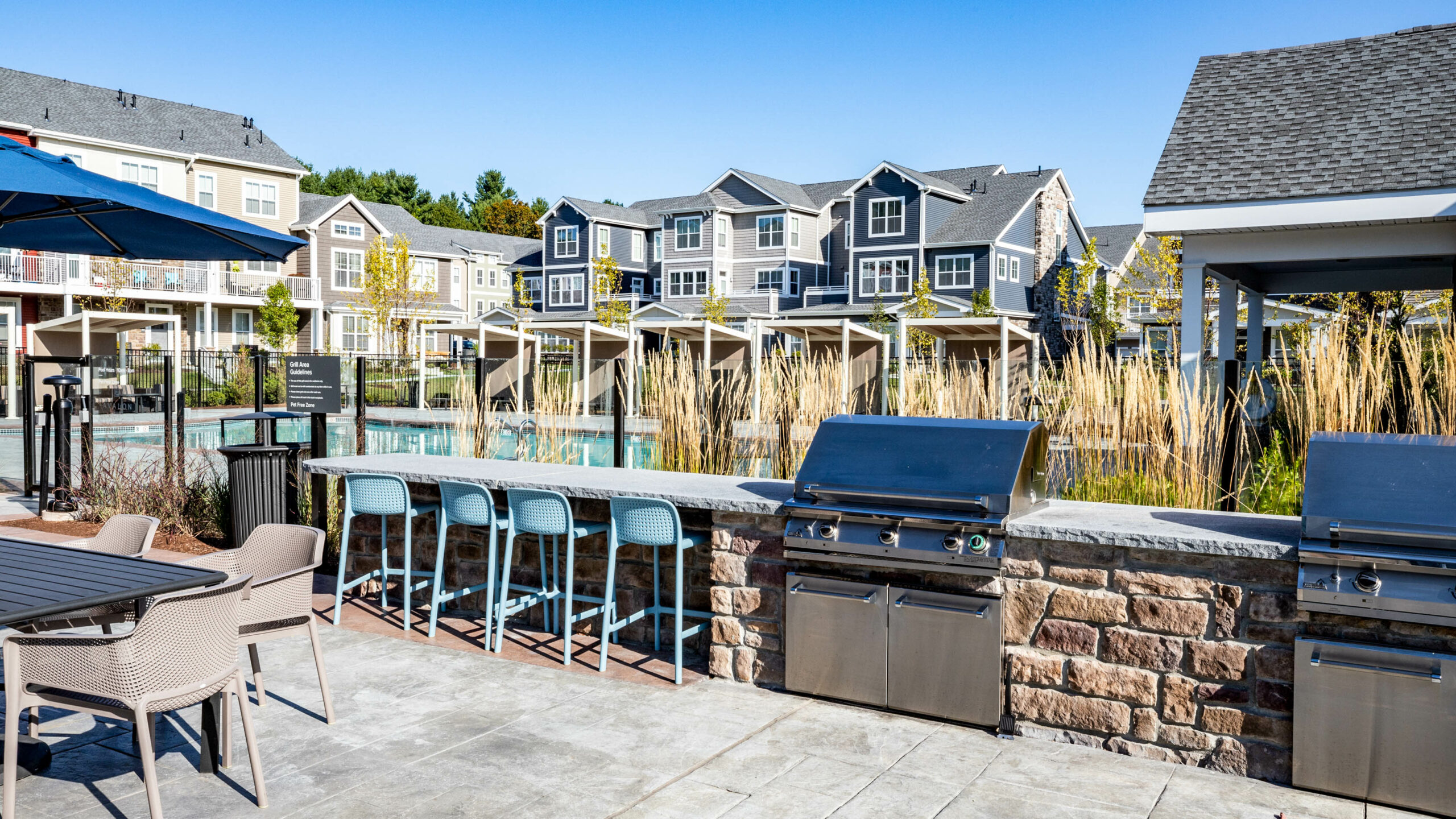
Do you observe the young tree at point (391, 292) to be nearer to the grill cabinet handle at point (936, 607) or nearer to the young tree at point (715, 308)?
the young tree at point (715, 308)

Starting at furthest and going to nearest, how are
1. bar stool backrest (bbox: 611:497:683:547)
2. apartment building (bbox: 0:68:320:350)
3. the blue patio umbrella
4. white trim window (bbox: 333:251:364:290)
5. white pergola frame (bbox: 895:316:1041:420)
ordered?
1. white trim window (bbox: 333:251:364:290)
2. apartment building (bbox: 0:68:320:350)
3. white pergola frame (bbox: 895:316:1041:420)
4. bar stool backrest (bbox: 611:497:683:547)
5. the blue patio umbrella

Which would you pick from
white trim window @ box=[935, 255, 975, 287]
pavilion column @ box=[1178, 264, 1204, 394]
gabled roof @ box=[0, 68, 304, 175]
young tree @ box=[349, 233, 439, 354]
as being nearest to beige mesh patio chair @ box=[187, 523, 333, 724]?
pavilion column @ box=[1178, 264, 1204, 394]

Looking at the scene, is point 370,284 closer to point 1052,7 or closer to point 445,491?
point 1052,7

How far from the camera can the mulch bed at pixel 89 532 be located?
7695mm

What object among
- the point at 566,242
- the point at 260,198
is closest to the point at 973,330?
the point at 260,198

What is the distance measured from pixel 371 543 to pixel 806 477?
3188 mm

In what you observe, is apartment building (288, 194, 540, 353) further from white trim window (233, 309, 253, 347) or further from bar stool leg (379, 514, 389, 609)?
bar stool leg (379, 514, 389, 609)

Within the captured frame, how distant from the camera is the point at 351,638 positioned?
18.0 ft

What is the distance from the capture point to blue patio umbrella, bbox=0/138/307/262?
453cm

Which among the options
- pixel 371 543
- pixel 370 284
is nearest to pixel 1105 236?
pixel 370 284

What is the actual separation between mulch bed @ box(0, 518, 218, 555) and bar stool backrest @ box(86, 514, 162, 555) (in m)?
3.22

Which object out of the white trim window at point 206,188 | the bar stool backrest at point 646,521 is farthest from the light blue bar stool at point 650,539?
the white trim window at point 206,188

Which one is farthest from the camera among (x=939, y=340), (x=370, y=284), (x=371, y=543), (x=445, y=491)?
(x=370, y=284)

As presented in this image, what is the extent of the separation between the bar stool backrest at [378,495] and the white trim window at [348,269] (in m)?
33.8
